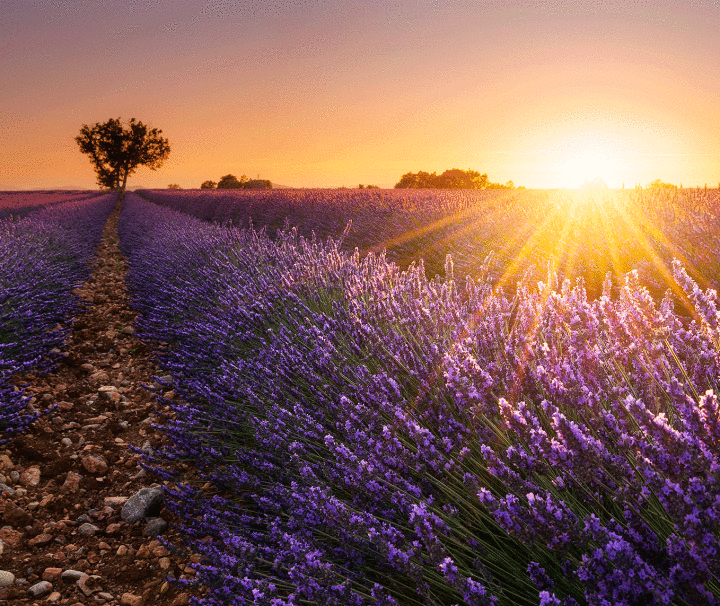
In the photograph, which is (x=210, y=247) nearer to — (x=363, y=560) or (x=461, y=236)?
(x=461, y=236)

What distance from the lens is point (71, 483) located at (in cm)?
234

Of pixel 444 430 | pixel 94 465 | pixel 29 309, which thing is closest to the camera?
pixel 444 430

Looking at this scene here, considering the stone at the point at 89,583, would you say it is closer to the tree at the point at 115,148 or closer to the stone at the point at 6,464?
the stone at the point at 6,464

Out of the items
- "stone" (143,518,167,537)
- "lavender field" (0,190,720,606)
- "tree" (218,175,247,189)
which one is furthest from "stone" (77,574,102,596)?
"tree" (218,175,247,189)

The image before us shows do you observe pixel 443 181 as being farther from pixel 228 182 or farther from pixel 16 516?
pixel 16 516

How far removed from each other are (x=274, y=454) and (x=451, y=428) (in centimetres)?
74

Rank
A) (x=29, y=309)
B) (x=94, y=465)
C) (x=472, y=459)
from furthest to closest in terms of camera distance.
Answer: (x=29, y=309), (x=94, y=465), (x=472, y=459)

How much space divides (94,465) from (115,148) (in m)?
51.5

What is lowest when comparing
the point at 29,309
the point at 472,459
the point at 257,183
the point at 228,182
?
the point at 29,309

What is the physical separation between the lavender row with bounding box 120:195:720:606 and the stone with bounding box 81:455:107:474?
414 mm

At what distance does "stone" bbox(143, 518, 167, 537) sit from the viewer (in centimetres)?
198

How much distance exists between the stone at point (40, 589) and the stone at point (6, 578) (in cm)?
8

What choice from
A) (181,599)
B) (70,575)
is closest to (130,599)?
(181,599)

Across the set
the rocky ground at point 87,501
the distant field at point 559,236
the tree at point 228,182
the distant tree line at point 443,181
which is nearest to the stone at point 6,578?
the rocky ground at point 87,501
